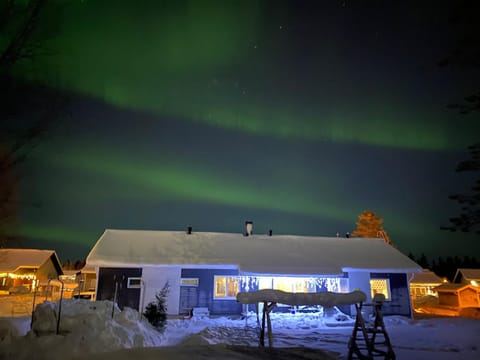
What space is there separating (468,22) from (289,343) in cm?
933

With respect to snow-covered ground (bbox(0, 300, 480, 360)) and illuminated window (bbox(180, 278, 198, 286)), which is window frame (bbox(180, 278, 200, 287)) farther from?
snow-covered ground (bbox(0, 300, 480, 360))

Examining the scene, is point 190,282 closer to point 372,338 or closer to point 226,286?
point 226,286

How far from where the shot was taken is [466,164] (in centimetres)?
780

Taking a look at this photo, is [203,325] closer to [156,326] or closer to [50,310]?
[156,326]

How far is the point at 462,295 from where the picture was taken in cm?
3772

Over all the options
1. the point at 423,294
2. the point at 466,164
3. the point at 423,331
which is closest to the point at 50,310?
the point at 466,164

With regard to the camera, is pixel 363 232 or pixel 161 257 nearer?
pixel 161 257

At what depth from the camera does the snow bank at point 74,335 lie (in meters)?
7.81

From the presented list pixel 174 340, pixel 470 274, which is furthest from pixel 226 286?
pixel 470 274

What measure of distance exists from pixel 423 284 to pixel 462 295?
6351 millimetres

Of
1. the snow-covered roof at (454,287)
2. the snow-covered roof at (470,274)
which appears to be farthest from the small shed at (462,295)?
the snow-covered roof at (470,274)

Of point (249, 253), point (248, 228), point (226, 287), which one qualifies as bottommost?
point (226, 287)

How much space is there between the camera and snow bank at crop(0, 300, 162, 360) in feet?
25.6

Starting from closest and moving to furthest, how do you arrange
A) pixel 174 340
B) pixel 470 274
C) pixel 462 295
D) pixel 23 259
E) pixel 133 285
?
pixel 174 340
pixel 133 285
pixel 23 259
pixel 462 295
pixel 470 274
